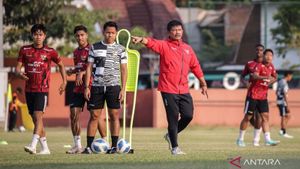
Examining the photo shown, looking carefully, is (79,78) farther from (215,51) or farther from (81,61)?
(215,51)

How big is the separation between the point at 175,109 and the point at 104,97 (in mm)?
1182

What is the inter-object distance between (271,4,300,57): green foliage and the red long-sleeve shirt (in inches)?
1854

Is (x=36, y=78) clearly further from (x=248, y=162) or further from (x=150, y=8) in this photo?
(x=150, y=8)

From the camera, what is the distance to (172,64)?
17.1 meters

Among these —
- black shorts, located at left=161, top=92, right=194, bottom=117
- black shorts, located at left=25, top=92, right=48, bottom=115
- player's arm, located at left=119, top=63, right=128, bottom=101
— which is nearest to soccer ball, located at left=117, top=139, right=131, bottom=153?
player's arm, located at left=119, top=63, right=128, bottom=101

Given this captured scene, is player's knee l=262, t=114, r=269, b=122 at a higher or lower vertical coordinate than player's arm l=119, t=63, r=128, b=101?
lower

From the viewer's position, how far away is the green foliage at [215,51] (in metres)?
78.4

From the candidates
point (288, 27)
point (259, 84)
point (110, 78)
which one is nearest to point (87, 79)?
point (110, 78)

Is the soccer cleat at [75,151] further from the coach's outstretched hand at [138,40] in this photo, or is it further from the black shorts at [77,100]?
the coach's outstretched hand at [138,40]

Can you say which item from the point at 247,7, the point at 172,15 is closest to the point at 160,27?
the point at 172,15

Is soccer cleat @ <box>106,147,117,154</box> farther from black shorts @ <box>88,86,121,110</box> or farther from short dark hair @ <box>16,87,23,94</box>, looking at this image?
short dark hair @ <box>16,87,23,94</box>

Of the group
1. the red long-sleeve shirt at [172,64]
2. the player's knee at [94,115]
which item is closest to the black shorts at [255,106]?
the red long-sleeve shirt at [172,64]

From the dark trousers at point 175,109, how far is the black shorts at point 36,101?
2.00 m

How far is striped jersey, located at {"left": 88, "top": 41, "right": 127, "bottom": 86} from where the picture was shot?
55.3ft
